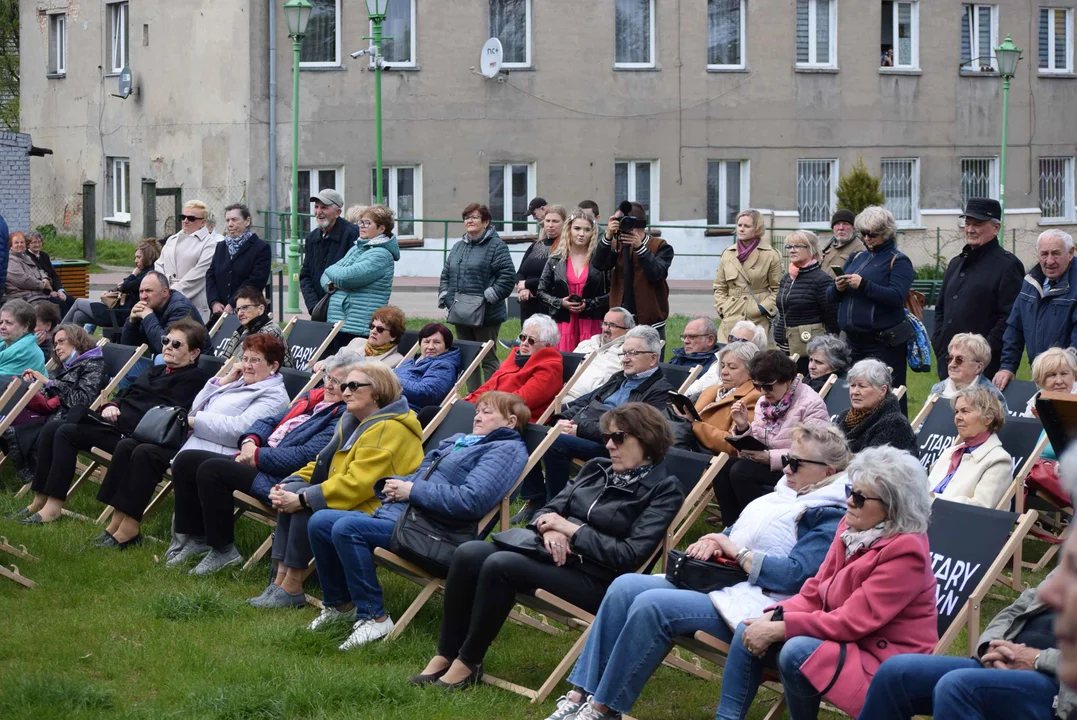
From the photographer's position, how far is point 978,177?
100 ft

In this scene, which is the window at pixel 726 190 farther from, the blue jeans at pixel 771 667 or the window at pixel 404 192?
the blue jeans at pixel 771 667

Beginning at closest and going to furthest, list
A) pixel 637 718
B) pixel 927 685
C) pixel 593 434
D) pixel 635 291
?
1. pixel 927 685
2. pixel 637 718
3. pixel 593 434
4. pixel 635 291

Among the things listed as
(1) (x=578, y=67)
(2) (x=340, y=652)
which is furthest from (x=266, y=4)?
(2) (x=340, y=652)

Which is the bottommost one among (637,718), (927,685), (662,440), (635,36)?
(637,718)

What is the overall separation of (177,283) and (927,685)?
865 cm

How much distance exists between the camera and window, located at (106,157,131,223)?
2842 cm

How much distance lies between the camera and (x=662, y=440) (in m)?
5.93

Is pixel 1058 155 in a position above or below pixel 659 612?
above

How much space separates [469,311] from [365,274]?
950mm

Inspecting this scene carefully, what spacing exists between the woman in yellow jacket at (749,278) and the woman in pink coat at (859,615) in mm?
5130

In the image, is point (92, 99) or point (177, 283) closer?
point (177, 283)

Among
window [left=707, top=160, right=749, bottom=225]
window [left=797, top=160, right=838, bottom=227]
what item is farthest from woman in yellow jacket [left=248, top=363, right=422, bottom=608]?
window [left=797, top=160, right=838, bottom=227]

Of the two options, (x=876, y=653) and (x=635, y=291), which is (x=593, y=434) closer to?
(x=635, y=291)

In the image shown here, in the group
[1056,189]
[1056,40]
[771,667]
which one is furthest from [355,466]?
[1056,40]
